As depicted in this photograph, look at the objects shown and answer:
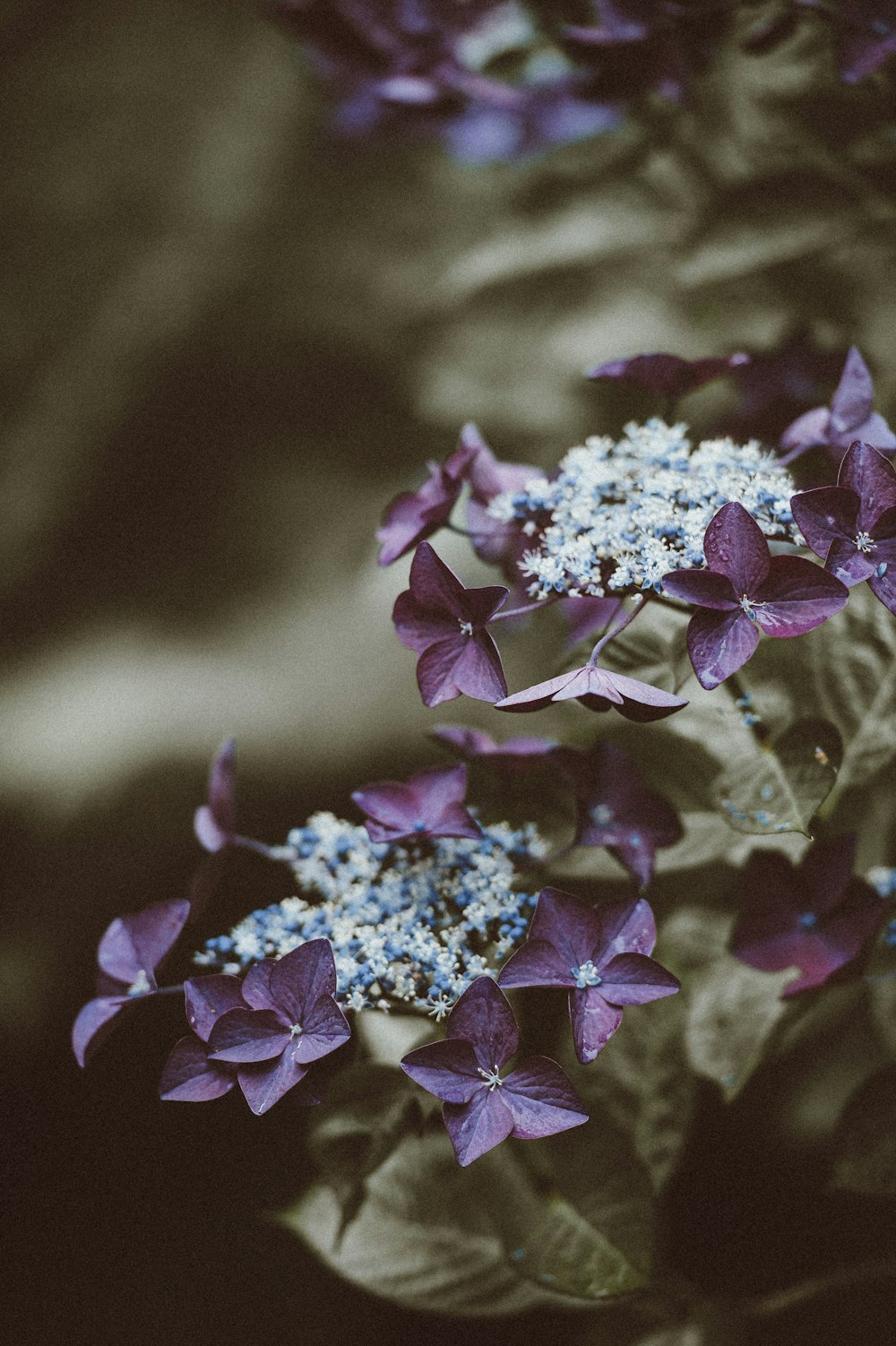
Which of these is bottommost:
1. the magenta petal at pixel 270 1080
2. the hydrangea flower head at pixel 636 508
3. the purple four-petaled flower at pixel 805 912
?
Result: the purple four-petaled flower at pixel 805 912

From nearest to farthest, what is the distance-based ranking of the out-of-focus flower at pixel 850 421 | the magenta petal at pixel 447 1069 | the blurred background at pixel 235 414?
the magenta petal at pixel 447 1069 < the out-of-focus flower at pixel 850 421 < the blurred background at pixel 235 414

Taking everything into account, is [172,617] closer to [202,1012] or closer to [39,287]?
[39,287]

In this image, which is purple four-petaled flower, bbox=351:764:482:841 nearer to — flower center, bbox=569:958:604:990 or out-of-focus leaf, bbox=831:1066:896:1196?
flower center, bbox=569:958:604:990

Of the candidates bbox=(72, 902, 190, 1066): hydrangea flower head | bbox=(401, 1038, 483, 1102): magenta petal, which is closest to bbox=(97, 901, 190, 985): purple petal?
bbox=(72, 902, 190, 1066): hydrangea flower head

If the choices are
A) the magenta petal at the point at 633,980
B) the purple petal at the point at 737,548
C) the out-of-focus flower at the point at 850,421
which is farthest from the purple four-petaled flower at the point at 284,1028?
the out-of-focus flower at the point at 850,421

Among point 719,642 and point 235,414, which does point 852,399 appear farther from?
point 235,414

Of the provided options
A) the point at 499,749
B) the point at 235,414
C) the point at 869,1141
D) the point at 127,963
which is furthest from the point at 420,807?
the point at 235,414

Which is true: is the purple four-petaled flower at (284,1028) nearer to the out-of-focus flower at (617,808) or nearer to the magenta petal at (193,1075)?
the magenta petal at (193,1075)
